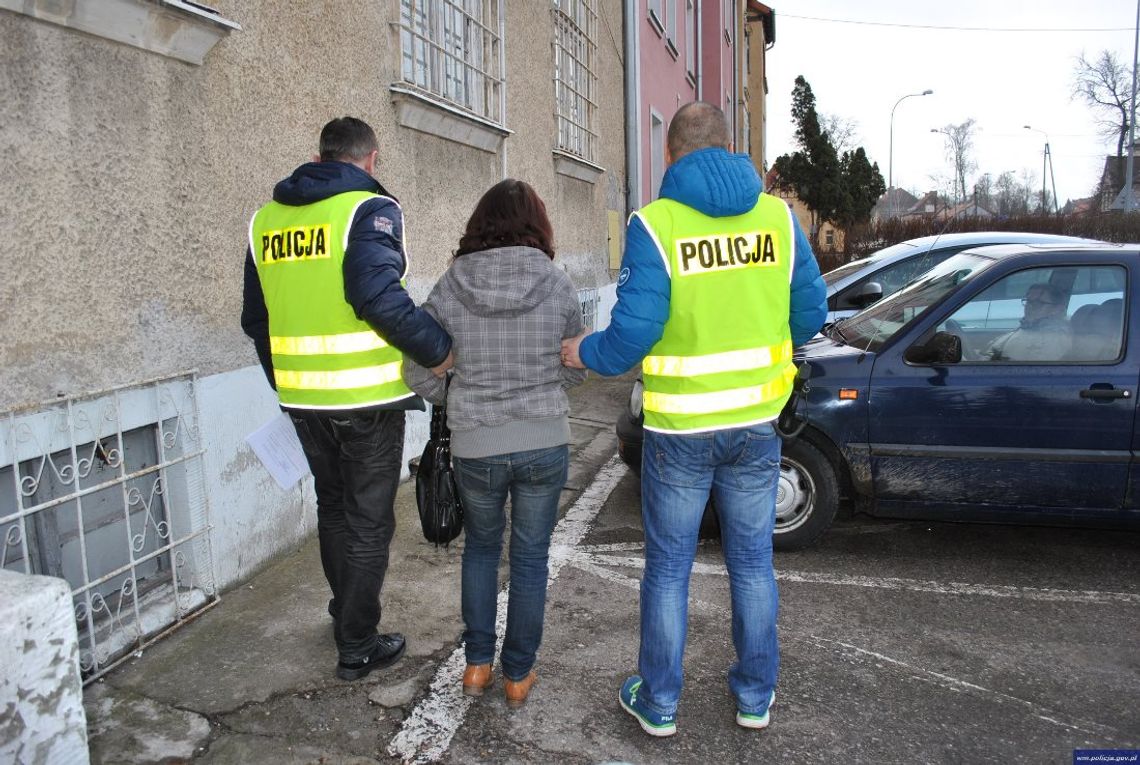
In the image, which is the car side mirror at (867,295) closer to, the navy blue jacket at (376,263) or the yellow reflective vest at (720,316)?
the yellow reflective vest at (720,316)

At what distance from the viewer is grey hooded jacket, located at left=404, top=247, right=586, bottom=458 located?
2.71 meters

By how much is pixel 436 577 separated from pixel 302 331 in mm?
1573

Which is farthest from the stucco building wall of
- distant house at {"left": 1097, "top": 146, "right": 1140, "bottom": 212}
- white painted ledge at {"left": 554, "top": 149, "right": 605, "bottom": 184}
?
distant house at {"left": 1097, "top": 146, "right": 1140, "bottom": 212}

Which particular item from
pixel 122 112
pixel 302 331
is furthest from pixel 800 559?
pixel 122 112

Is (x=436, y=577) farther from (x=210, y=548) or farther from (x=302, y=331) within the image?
(x=302, y=331)

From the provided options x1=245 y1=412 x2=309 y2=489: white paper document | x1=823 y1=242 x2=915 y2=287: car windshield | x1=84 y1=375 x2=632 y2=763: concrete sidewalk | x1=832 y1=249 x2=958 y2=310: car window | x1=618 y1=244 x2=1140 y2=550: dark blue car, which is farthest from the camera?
x1=823 y1=242 x2=915 y2=287: car windshield

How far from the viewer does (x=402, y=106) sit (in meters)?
5.23

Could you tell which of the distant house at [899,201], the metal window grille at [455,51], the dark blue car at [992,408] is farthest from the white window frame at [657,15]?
the distant house at [899,201]

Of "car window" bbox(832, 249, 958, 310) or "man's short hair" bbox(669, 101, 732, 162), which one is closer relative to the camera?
"man's short hair" bbox(669, 101, 732, 162)

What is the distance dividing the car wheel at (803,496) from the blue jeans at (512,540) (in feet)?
5.95

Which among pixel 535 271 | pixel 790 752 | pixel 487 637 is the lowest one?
pixel 790 752

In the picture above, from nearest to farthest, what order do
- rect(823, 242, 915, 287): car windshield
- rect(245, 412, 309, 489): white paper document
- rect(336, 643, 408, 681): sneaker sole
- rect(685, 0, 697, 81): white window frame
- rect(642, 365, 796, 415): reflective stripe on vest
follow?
rect(642, 365, 796, 415): reflective stripe on vest < rect(336, 643, 408, 681): sneaker sole < rect(245, 412, 309, 489): white paper document < rect(823, 242, 915, 287): car windshield < rect(685, 0, 697, 81): white window frame

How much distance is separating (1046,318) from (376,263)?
321 cm

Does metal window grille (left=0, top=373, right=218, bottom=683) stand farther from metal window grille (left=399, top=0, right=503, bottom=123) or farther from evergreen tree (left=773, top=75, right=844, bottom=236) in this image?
evergreen tree (left=773, top=75, right=844, bottom=236)
